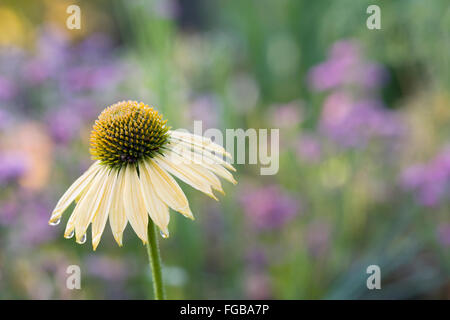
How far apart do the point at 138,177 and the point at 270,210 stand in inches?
37.4

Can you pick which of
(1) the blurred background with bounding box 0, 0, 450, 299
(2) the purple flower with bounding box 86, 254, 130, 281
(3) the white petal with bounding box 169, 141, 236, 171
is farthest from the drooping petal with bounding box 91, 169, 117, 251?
(2) the purple flower with bounding box 86, 254, 130, 281

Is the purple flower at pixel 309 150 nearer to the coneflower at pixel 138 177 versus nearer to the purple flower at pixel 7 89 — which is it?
the coneflower at pixel 138 177

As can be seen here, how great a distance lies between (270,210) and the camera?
1.76 meters

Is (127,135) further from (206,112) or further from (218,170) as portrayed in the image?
(206,112)

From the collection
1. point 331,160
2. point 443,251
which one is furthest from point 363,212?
point 443,251

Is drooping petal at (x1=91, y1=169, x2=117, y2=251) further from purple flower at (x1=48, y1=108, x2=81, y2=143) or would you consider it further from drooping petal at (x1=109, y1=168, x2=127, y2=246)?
purple flower at (x1=48, y1=108, x2=81, y2=143)

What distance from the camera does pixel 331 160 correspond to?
6.79 feet

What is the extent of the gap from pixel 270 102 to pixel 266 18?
79 centimetres

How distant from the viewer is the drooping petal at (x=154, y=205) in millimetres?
778

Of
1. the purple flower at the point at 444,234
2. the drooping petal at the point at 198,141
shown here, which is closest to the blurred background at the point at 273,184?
the purple flower at the point at 444,234

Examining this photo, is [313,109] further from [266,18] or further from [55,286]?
[55,286]

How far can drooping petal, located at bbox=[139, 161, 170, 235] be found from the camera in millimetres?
778

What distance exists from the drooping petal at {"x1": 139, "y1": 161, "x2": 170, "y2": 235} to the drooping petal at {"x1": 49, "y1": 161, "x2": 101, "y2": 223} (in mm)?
A: 116

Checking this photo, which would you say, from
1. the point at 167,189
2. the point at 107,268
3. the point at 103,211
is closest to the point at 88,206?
the point at 103,211
